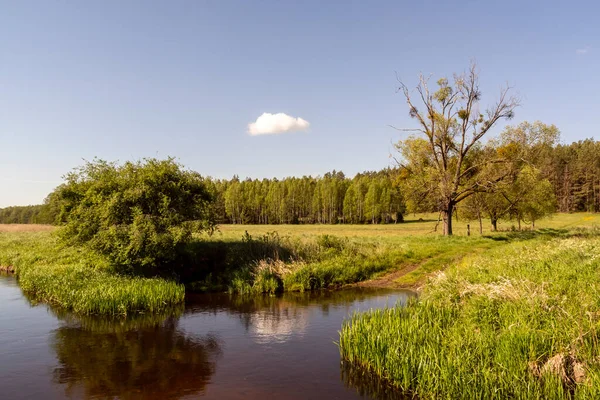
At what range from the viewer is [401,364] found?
1145cm

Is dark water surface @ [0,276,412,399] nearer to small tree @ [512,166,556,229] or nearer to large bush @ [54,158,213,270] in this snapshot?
large bush @ [54,158,213,270]

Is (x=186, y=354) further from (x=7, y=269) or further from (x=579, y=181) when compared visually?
(x=579, y=181)

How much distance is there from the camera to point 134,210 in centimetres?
2470

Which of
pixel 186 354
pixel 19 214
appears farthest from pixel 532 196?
pixel 19 214

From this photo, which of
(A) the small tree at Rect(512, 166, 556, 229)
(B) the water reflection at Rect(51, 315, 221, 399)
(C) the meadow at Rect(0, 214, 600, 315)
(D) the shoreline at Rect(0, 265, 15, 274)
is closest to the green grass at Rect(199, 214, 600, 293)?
(C) the meadow at Rect(0, 214, 600, 315)

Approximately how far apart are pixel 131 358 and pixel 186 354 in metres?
1.97

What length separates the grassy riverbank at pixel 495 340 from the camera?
9602 millimetres

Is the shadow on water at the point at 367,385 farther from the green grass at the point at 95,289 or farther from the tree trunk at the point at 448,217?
the tree trunk at the point at 448,217

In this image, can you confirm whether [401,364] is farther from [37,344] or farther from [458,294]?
[37,344]

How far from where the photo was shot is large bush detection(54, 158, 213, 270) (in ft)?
78.5

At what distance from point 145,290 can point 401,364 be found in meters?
15.5

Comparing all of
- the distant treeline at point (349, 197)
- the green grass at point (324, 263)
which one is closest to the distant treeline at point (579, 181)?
the distant treeline at point (349, 197)

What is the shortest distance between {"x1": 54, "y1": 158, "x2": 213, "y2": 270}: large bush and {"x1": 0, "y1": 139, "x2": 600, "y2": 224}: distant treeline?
8325cm

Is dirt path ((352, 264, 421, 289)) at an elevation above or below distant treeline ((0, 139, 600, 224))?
below
